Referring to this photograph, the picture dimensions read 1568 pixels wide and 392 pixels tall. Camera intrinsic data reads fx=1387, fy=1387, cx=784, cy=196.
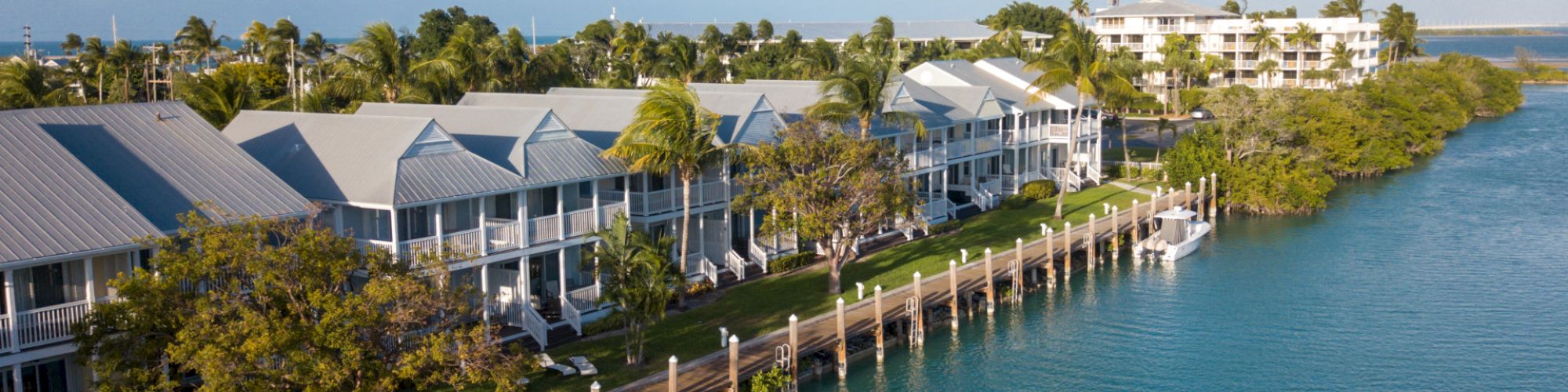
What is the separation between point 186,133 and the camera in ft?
107

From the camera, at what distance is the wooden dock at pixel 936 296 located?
107ft

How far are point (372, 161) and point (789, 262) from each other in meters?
15.6

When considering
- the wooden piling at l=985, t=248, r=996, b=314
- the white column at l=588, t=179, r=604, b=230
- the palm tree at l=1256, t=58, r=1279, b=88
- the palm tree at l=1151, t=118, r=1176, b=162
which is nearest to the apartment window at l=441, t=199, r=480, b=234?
the white column at l=588, t=179, r=604, b=230

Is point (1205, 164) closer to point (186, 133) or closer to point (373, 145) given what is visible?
point (373, 145)

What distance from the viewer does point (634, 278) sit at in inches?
1316

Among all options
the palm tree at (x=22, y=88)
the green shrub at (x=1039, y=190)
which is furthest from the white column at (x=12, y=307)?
the green shrub at (x=1039, y=190)

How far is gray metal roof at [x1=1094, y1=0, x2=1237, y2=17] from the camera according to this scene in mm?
133875

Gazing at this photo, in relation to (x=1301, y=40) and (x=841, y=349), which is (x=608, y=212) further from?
(x=1301, y=40)

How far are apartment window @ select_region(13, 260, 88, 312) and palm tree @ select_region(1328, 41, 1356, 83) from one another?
4419 inches

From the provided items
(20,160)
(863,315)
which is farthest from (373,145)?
(863,315)

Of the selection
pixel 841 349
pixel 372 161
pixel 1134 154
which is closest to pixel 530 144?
pixel 372 161

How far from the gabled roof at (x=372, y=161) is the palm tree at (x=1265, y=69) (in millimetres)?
99783

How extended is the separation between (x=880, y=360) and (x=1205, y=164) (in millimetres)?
31378

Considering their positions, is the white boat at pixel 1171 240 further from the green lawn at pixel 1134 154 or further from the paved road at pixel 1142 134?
the paved road at pixel 1142 134
